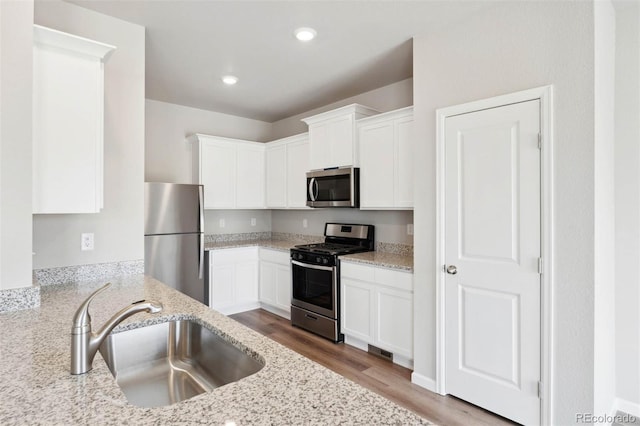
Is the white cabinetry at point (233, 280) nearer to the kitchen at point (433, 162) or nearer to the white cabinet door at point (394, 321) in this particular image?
the kitchen at point (433, 162)

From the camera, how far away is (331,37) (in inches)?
108

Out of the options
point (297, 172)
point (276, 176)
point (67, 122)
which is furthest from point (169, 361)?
point (276, 176)

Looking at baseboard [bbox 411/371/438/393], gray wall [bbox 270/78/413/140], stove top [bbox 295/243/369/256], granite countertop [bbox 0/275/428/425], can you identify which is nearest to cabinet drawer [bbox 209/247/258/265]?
stove top [bbox 295/243/369/256]

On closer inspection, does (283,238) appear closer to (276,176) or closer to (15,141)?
(276,176)

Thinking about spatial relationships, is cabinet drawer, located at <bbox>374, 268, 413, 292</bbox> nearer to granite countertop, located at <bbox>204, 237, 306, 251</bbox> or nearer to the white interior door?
the white interior door

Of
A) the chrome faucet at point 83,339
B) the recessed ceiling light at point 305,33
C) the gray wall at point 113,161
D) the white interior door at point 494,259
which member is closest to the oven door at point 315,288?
the white interior door at point 494,259

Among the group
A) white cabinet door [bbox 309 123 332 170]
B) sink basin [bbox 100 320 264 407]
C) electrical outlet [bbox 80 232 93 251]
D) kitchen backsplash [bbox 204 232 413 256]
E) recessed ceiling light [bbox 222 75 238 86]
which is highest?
recessed ceiling light [bbox 222 75 238 86]

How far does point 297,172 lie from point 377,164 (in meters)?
1.36

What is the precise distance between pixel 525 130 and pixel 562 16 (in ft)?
2.12

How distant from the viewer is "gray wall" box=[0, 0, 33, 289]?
1594mm

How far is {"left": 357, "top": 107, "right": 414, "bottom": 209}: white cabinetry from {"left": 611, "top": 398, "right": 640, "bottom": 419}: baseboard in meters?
1.96

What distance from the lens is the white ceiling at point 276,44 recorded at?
7.61 feet

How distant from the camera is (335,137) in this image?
3.84 metres

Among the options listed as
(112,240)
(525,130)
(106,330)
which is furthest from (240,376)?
(525,130)
